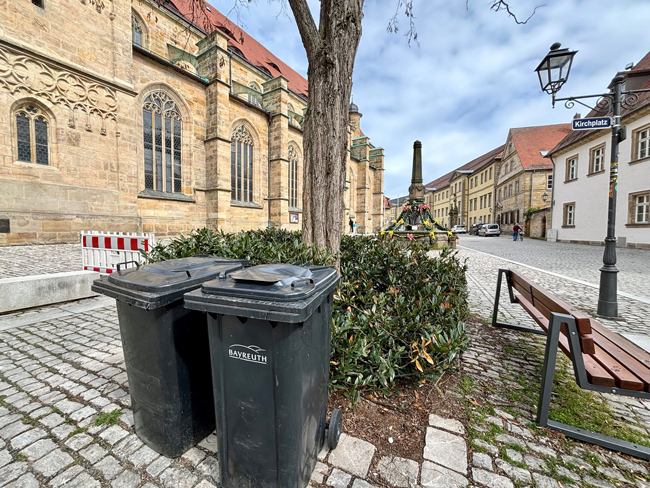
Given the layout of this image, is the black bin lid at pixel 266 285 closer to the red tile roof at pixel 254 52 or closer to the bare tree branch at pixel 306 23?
the bare tree branch at pixel 306 23

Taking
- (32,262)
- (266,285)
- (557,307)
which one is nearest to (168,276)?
(266,285)

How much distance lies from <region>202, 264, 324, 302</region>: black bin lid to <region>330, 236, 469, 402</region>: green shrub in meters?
1.01

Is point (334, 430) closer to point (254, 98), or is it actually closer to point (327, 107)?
point (327, 107)

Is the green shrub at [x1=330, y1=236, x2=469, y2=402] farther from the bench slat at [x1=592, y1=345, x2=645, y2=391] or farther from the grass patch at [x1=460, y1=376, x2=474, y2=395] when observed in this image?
the bench slat at [x1=592, y1=345, x2=645, y2=391]

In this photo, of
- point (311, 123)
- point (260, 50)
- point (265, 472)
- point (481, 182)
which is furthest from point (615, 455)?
point (481, 182)

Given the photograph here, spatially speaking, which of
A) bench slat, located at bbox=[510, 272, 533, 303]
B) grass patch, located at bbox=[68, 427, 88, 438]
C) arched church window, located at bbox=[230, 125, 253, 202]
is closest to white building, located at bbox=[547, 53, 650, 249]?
bench slat, located at bbox=[510, 272, 533, 303]

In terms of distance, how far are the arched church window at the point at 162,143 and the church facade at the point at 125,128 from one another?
0.05 meters

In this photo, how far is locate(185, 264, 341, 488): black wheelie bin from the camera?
1212 millimetres

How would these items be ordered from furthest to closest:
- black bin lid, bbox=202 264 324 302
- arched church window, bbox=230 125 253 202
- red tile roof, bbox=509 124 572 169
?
red tile roof, bbox=509 124 572 169 → arched church window, bbox=230 125 253 202 → black bin lid, bbox=202 264 324 302

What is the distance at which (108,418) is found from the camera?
6.64ft

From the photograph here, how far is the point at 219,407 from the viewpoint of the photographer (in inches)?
54.7

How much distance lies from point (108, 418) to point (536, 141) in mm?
42994

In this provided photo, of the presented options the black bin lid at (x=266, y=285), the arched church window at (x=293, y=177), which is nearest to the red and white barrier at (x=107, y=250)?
the black bin lid at (x=266, y=285)

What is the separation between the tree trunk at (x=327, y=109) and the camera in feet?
10.6
